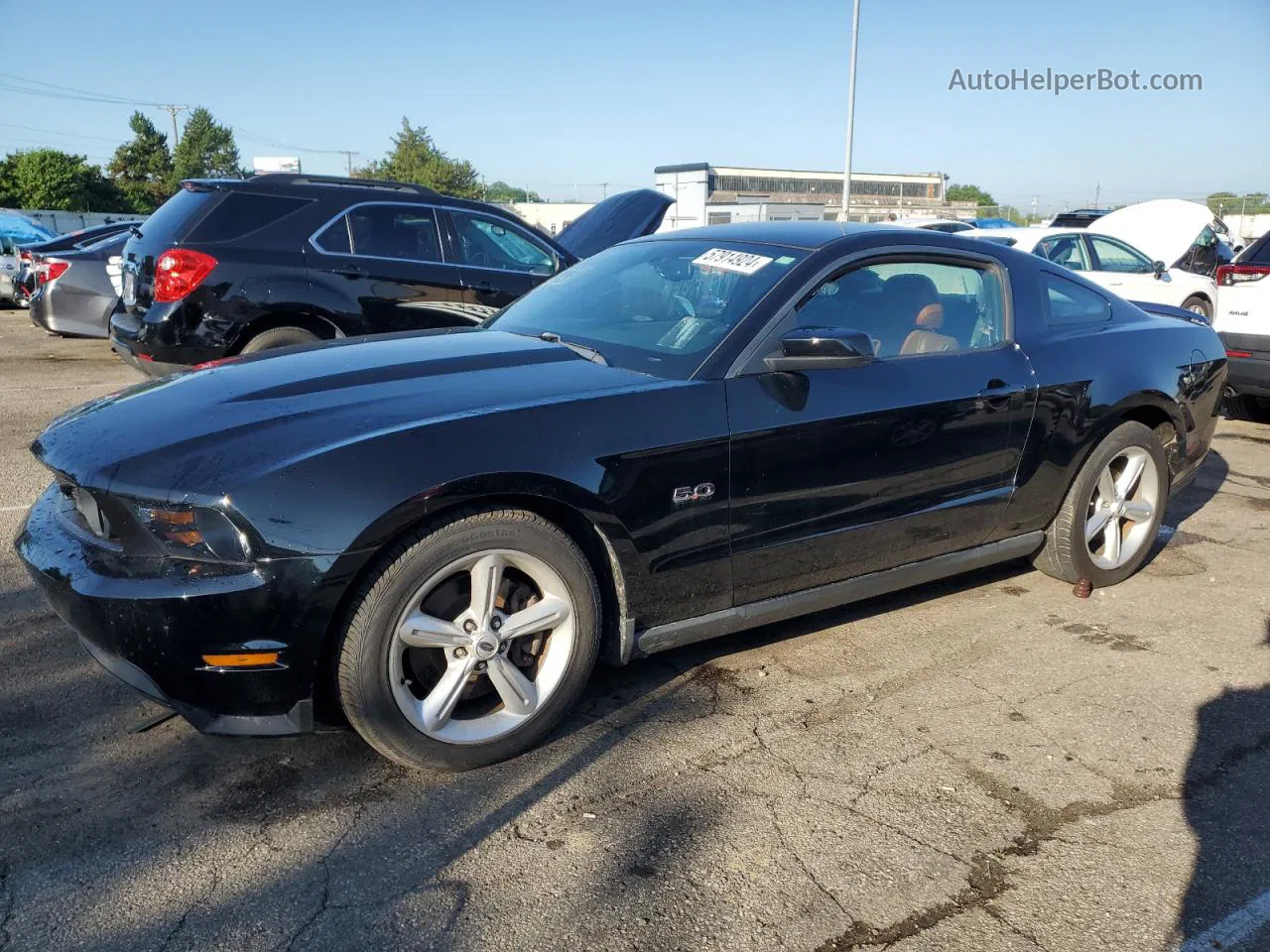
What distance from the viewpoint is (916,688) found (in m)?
3.58

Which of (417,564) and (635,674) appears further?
(635,674)

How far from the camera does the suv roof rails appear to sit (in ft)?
22.5

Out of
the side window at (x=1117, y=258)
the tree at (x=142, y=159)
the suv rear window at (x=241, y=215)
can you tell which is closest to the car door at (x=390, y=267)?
the suv rear window at (x=241, y=215)

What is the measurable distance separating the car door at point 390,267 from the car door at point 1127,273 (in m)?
7.29

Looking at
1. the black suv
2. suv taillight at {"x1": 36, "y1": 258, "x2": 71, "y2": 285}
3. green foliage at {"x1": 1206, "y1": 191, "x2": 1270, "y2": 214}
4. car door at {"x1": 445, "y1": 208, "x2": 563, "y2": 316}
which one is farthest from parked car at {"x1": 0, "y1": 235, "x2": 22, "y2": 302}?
green foliage at {"x1": 1206, "y1": 191, "x2": 1270, "y2": 214}

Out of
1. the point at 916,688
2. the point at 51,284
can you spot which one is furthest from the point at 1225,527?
the point at 51,284

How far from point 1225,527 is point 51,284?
10906 millimetres

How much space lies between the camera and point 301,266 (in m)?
6.72

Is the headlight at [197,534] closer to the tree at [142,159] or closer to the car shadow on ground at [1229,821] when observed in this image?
the car shadow on ground at [1229,821]

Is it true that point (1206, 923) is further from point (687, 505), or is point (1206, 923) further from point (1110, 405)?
point (1110, 405)

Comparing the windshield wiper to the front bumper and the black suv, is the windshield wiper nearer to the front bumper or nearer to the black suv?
the front bumper

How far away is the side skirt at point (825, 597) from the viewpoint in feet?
10.7

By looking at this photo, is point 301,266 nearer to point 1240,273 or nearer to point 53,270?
point 53,270

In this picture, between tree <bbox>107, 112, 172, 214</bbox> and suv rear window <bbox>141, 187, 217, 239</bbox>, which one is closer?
suv rear window <bbox>141, 187, 217, 239</bbox>
